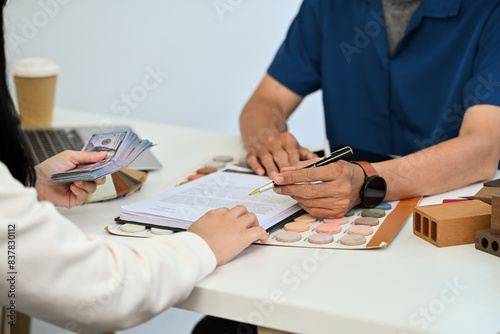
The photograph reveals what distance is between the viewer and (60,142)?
150cm

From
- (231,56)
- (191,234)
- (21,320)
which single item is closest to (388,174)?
(191,234)

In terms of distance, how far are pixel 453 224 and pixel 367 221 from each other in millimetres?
142

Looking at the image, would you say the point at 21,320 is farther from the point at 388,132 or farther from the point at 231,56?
the point at 231,56

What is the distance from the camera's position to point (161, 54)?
3557 mm

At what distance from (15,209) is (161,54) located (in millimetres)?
2912

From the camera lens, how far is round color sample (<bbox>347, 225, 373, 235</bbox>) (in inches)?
39.1

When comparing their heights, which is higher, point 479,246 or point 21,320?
point 479,246

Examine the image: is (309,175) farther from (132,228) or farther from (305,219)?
(132,228)

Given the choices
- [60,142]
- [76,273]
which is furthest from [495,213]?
[60,142]

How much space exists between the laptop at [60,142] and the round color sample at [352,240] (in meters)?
0.54

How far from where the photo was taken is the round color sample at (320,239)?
957mm

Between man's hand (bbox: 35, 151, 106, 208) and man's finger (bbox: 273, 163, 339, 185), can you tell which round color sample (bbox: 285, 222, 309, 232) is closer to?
man's finger (bbox: 273, 163, 339, 185)

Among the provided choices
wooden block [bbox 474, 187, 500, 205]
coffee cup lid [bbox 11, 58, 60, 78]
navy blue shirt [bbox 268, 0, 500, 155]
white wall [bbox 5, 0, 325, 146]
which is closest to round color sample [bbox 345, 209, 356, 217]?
wooden block [bbox 474, 187, 500, 205]

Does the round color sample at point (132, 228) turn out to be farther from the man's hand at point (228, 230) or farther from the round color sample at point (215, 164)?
the round color sample at point (215, 164)
